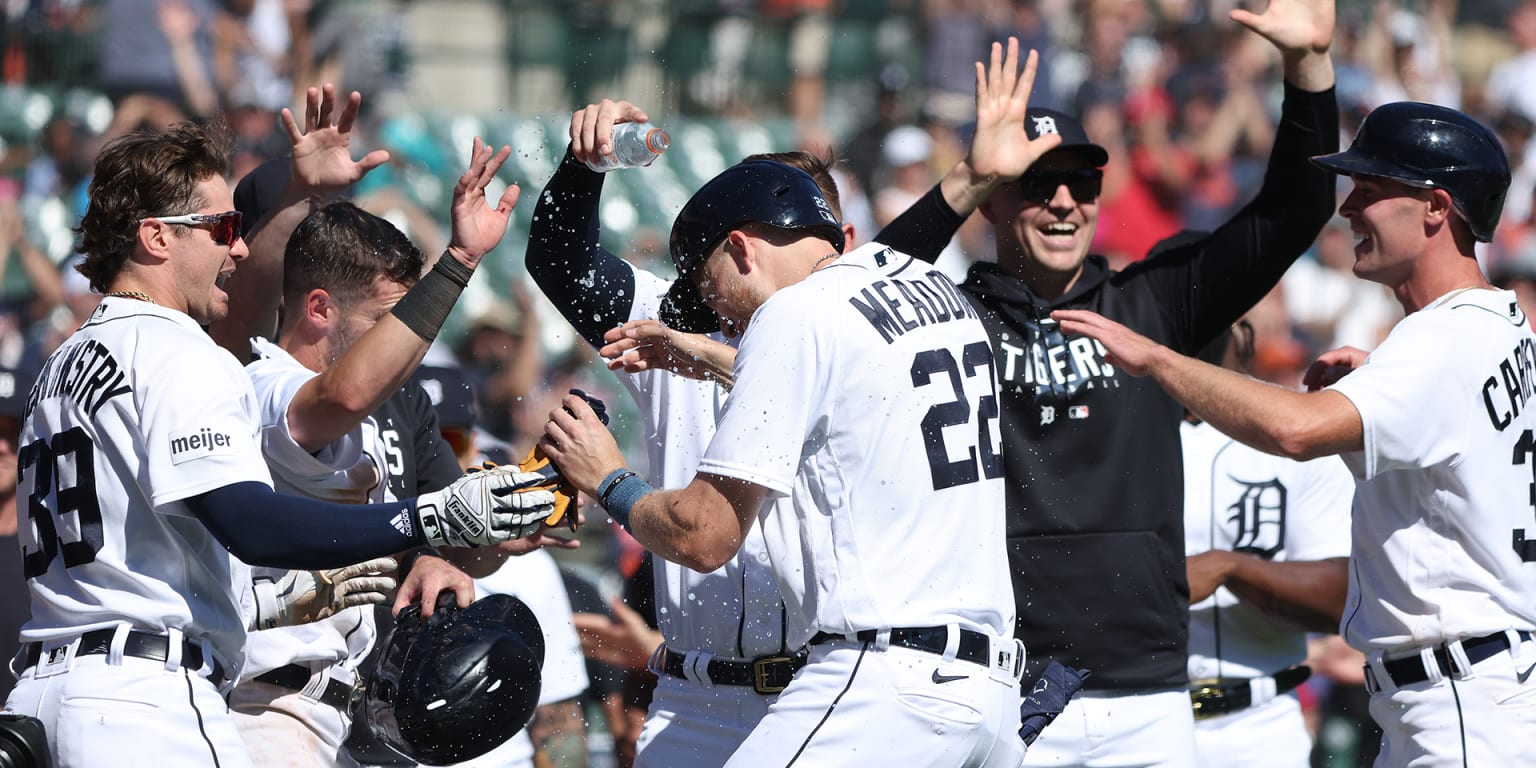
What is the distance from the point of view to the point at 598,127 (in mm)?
4770

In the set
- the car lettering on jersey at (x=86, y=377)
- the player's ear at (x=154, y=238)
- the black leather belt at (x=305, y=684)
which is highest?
the player's ear at (x=154, y=238)

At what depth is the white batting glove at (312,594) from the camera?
443 cm

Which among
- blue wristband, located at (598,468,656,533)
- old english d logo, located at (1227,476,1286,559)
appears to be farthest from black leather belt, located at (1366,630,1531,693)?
blue wristband, located at (598,468,656,533)

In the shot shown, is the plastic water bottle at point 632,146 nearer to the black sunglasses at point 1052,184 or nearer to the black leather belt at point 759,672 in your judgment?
the black sunglasses at point 1052,184

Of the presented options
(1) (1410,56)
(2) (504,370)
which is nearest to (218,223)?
(2) (504,370)

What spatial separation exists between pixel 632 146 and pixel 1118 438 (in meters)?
1.68

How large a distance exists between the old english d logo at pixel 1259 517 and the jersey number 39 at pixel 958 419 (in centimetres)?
233

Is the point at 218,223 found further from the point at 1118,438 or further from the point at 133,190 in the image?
the point at 1118,438

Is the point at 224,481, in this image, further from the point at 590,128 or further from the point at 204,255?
the point at 590,128

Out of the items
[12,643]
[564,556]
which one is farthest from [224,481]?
[564,556]

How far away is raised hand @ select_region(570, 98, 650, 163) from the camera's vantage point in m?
A: 4.77

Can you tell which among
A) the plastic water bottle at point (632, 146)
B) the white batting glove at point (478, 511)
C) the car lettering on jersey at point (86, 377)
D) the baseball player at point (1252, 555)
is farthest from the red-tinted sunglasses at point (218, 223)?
the baseball player at point (1252, 555)

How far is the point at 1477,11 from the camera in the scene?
15.6m

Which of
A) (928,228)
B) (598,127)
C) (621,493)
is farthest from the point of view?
(928,228)
